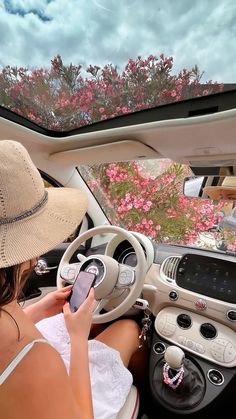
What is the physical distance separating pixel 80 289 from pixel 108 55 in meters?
0.86

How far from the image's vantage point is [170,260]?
1.47 m

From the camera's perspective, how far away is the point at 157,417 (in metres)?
1.22

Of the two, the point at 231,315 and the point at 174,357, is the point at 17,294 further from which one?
the point at 231,315

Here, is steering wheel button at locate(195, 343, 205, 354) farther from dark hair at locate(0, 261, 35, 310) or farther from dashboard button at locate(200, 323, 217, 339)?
dark hair at locate(0, 261, 35, 310)

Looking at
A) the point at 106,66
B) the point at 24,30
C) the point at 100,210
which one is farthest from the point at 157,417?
the point at 24,30

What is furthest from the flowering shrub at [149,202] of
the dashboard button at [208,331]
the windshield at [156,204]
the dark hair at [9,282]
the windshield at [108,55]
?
the dark hair at [9,282]

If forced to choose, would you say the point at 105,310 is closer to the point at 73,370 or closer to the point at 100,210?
the point at 73,370

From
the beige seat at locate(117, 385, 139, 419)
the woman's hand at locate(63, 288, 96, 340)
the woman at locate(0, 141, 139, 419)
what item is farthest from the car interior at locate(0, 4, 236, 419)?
the woman at locate(0, 141, 139, 419)

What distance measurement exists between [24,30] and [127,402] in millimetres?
1348

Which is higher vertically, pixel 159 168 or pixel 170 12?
pixel 170 12

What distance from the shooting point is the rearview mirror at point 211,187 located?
124 cm

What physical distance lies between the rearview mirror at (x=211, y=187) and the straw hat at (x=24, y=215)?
0.79 m

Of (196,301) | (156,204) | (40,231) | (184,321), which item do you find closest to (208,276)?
(196,301)

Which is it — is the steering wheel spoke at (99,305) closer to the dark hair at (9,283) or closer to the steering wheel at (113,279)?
the steering wheel at (113,279)
